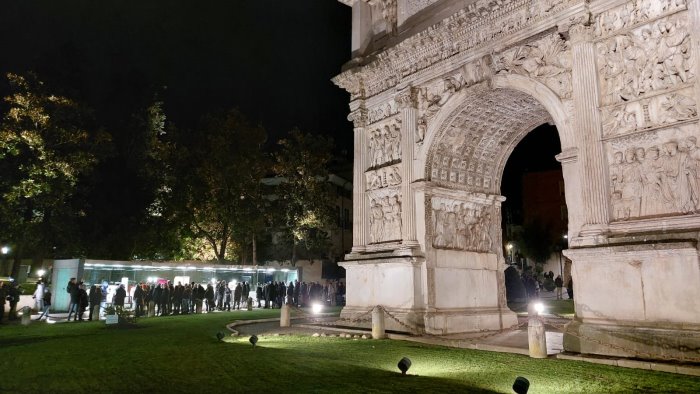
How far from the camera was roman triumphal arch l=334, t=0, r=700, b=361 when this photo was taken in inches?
352

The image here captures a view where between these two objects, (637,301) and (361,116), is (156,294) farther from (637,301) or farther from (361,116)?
(637,301)

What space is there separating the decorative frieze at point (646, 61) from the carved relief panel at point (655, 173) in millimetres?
895

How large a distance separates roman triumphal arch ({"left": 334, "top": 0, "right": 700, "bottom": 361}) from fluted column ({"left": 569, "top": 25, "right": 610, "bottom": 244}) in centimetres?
3

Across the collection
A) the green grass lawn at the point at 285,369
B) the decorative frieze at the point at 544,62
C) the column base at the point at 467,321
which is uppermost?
the decorative frieze at the point at 544,62

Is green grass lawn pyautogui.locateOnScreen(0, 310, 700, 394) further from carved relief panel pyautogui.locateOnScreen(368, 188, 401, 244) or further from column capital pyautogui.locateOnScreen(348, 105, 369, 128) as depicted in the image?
column capital pyautogui.locateOnScreen(348, 105, 369, 128)

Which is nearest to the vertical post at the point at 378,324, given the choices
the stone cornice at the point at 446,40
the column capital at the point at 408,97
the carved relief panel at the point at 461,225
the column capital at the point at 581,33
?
the carved relief panel at the point at 461,225

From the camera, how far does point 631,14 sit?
1007 cm

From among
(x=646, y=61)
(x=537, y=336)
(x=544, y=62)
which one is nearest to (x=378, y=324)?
(x=537, y=336)

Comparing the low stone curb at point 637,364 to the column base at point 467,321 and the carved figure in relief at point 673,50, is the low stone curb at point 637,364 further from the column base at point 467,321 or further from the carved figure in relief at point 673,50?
the carved figure in relief at point 673,50

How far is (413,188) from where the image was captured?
14.0 m

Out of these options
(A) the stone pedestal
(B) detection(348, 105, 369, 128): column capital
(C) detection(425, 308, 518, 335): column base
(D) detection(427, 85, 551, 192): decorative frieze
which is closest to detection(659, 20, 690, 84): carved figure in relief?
(A) the stone pedestal

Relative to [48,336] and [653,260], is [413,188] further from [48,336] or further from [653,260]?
[48,336]

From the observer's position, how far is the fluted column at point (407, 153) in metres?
13.9

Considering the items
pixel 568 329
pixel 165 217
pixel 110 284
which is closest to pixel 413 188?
pixel 568 329
